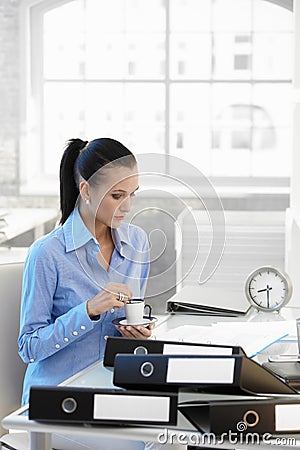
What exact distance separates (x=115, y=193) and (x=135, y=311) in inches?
10.0

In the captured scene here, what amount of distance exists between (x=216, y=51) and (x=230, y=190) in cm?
101

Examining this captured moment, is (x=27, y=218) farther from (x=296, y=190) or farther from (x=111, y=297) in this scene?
(x=111, y=297)

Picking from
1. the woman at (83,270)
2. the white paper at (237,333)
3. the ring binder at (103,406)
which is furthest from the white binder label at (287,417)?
the woman at (83,270)

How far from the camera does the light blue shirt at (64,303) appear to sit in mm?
1922

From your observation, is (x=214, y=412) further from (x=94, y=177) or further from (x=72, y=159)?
(x=72, y=159)

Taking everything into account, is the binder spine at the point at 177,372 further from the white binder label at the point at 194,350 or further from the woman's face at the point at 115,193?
the woman's face at the point at 115,193

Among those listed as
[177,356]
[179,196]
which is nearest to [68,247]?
[179,196]

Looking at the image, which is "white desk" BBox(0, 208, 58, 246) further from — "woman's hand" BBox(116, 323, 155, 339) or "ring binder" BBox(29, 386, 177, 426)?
"ring binder" BBox(29, 386, 177, 426)

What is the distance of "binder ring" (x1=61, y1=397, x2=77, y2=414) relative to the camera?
4.33ft

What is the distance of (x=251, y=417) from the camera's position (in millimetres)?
1279

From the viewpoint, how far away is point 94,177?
1.91 metres

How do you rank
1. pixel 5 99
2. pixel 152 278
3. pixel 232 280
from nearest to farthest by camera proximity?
pixel 152 278, pixel 232 280, pixel 5 99

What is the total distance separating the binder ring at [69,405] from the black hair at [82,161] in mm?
630

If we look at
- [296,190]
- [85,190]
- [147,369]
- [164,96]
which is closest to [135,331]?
[85,190]
